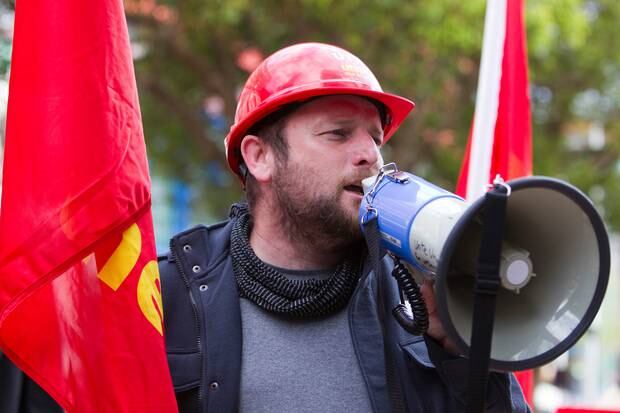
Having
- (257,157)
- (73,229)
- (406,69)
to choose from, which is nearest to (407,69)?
(406,69)

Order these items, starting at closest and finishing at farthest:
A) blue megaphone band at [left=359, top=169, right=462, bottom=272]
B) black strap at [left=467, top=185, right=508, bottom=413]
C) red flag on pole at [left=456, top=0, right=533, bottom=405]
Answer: black strap at [left=467, top=185, right=508, bottom=413] → blue megaphone band at [left=359, top=169, right=462, bottom=272] → red flag on pole at [left=456, top=0, right=533, bottom=405]

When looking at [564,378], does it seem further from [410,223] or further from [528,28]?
[410,223]

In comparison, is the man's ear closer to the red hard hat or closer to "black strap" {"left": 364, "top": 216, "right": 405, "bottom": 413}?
the red hard hat

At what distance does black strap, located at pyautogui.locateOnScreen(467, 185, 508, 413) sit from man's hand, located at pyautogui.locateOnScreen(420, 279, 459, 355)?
29cm

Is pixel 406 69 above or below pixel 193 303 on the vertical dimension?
below

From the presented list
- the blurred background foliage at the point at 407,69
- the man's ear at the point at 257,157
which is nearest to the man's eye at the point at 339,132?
the man's ear at the point at 257,157

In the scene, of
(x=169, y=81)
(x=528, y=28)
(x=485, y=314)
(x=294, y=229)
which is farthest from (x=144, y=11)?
(x=485, y=314)

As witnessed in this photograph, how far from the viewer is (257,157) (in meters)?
2.96

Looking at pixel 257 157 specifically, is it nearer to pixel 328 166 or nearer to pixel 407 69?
pixel 328 166

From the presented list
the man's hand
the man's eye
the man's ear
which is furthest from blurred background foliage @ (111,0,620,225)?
the man's hand

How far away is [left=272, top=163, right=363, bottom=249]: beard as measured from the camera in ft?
8.97

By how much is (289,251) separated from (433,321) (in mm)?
560

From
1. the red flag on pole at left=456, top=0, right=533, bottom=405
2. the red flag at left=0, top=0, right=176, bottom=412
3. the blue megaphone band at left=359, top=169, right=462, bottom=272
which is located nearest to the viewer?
the blue megaphone band at left=359, top=169, right=462, bottom=272

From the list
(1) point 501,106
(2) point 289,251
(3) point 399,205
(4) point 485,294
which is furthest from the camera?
(1) point 501,106
